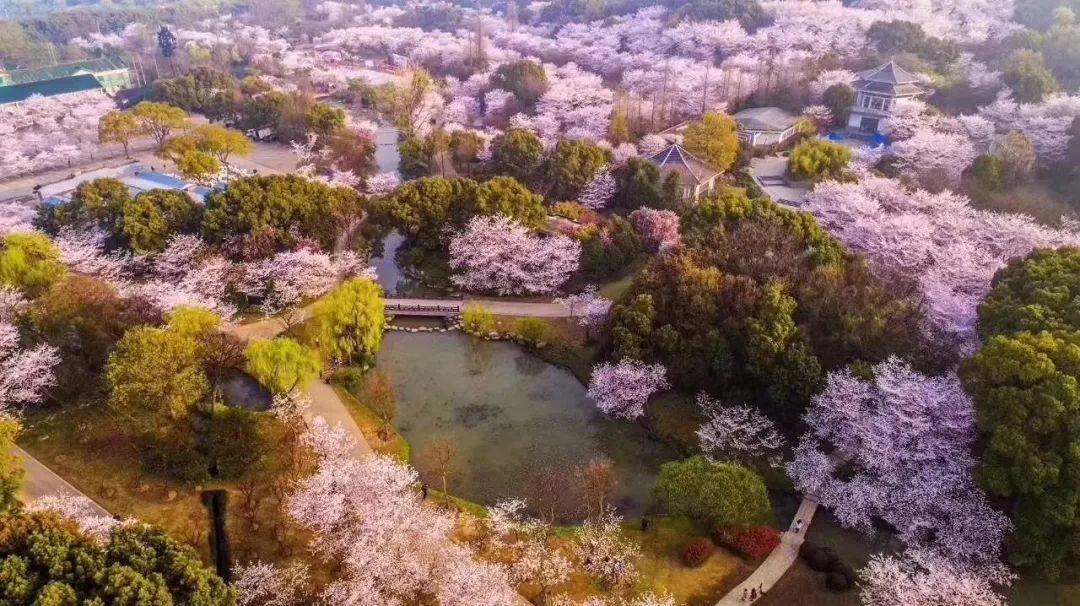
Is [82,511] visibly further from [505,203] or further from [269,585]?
[505,203]

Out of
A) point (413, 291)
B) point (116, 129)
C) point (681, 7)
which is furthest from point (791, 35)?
point (116, 129)

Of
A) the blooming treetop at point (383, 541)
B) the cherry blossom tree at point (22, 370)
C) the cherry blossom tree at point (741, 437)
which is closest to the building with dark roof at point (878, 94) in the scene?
the cherry blossom tree at point (741, 437)

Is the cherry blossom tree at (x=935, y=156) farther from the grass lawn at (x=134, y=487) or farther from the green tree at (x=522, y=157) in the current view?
the grass lawn at (x=134, y=487)

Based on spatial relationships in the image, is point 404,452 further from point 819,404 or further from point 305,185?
point 305,185

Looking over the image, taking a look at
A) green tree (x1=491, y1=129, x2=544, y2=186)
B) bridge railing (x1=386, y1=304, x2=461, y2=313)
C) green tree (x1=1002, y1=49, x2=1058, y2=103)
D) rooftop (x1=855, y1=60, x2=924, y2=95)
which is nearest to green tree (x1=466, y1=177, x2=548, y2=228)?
bridge railing (x1=386, y1=304, x2=461, y2=313)

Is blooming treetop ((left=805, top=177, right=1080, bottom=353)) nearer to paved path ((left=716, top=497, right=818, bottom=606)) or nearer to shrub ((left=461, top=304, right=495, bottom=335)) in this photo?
paved path ((left=716, top=497, right=818, bottom=606))

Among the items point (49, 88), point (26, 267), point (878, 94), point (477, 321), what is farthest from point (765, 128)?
point (49, 88)
